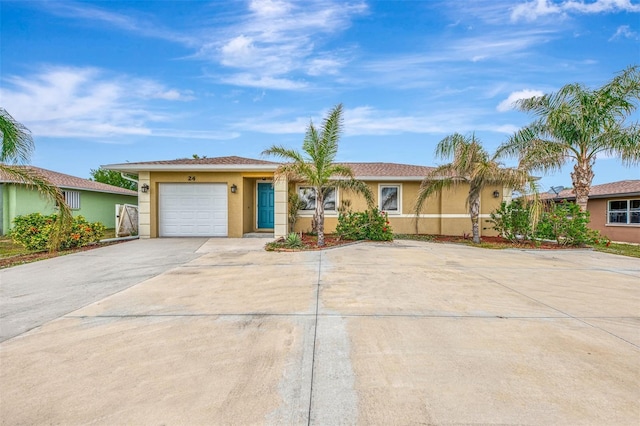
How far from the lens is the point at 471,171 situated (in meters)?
11.6

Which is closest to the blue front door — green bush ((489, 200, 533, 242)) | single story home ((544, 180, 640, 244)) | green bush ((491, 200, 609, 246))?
green bush ((489, 200, 533, 242))

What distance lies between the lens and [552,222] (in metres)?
11.6

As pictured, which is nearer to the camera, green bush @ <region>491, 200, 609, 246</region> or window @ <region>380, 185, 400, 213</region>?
green bush @ <region>491, 200, 609, 246</region>

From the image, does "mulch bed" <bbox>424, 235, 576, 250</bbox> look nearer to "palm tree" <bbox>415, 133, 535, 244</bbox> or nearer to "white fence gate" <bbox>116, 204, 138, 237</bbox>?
"palm tree" <bbox>415, 133, 535, 244</bbox>

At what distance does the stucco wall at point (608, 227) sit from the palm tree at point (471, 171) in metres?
8.54

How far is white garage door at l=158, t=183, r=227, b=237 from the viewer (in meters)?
13.0

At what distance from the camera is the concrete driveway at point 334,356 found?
2213 mm

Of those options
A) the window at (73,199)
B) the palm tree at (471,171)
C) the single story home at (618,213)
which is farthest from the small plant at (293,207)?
the single story home at (618,213)

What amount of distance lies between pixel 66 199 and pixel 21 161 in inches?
380

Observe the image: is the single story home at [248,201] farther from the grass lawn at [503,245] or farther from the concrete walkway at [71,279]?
the concrete walkway at [71,279]

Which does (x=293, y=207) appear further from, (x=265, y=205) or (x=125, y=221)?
(x=125, y=221)

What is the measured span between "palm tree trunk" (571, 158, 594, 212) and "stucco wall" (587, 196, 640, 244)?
515 centimetres

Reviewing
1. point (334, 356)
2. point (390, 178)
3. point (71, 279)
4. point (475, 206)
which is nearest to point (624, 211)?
point (475, 206)

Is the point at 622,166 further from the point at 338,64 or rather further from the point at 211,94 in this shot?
the point at 211,94
